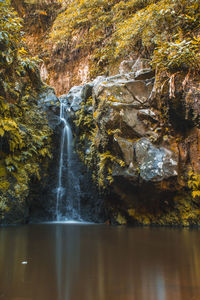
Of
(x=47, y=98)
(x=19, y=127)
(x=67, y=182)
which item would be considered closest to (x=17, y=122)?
(x=19, y=127)

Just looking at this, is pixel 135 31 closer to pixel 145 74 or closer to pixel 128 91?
pixel 145 74

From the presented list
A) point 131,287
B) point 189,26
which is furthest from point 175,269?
point 189,26

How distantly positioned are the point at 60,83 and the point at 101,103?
865 centimetres

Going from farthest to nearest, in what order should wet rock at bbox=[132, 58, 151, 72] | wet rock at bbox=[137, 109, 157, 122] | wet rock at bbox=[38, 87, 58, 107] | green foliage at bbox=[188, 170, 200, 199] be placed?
wet rock at bbox=[38, 87, 58, 107], wet rock at bbox=[132, 58, 151, 72], wet rock at bbox=[137, 109, 157, 122], green foliage at bbox=[188, 170, 200, 199]

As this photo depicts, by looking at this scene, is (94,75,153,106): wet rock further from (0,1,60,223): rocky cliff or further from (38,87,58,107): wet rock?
(38,87,58,107): wet rock

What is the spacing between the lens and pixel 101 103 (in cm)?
715

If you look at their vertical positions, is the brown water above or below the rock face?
below

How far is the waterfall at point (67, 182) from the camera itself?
324 inches

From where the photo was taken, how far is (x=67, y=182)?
887 cm

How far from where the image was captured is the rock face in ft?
19.7

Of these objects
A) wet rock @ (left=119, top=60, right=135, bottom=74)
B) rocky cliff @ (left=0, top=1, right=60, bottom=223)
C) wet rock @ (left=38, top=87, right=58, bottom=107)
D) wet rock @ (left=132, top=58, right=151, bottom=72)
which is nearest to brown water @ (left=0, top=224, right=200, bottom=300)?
rocky cliff @ (left=0, top=1, right=60, bottom=223)

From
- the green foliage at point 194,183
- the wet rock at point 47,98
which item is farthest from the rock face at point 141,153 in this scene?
the wet rock at point 47,98

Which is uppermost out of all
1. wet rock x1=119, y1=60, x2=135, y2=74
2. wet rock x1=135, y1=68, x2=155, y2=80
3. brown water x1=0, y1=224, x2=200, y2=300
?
wet rock x1=119, y1=60, x2=135, y2=74

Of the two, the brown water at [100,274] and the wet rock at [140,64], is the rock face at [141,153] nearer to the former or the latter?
the wet rock at [140,64]
